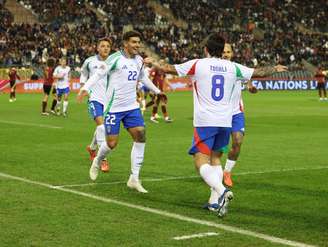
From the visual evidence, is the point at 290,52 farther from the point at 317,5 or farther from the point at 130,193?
the point at 130,193

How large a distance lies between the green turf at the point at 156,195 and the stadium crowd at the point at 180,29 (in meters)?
32.3

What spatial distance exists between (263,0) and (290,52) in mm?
10010

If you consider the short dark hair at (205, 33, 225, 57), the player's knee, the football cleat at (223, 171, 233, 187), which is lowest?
the football cleat at (223, 171, 233, 187)

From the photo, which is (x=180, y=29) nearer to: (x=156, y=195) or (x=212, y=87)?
(x=156, y=195)

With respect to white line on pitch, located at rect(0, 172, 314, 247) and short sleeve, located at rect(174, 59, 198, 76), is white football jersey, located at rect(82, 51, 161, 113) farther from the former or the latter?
short sleeve, located at rect(174, 59, 198, 76)

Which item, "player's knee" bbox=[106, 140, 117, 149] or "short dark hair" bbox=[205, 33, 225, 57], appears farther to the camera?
"player's knee" bbox=[106, 140, 117, 149]

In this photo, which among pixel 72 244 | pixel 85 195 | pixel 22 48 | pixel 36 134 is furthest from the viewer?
pixel 22 48

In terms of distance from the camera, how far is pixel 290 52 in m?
59.8

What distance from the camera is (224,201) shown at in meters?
7.90

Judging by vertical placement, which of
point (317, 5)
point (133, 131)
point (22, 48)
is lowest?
point (133, 131)

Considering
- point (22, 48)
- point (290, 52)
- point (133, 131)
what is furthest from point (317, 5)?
point (133, 131)

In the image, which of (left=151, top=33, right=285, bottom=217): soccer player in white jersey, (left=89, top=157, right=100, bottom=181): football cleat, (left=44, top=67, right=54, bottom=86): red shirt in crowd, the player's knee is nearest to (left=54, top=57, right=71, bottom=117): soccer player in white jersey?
(left=44, top=67, right=54, bottom=86): red shirt in crowd

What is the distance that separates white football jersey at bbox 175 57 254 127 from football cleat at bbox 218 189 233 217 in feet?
2.99

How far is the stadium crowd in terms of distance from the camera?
50.5 meters
